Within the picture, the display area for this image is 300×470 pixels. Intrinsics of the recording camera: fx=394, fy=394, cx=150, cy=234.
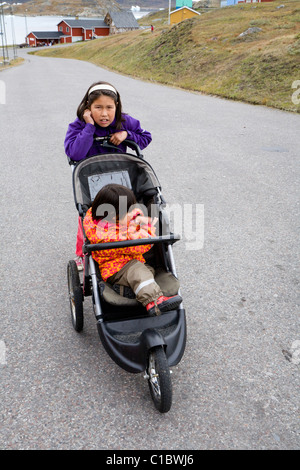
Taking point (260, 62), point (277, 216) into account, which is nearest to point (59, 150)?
point (277, 216)

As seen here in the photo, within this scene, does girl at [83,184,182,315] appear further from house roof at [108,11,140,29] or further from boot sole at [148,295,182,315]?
house roof at [108,11,140,29]

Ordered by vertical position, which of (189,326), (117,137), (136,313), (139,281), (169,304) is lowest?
(189,326)

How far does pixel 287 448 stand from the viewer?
6.55 feet

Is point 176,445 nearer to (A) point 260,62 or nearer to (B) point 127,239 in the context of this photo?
(B) point 127,239

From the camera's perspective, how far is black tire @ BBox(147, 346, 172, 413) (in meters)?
2.05

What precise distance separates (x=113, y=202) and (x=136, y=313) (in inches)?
28.1

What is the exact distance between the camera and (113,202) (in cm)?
249

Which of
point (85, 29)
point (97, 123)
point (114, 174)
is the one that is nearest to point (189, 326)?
point (114, 174)

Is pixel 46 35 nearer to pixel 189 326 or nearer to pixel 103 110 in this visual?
pixel 103 110

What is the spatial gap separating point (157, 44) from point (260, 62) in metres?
13.8

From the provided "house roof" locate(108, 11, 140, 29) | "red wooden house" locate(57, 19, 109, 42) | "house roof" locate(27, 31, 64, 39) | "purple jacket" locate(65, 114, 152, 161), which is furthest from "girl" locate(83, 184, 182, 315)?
"house roof" locate(27, 31, 64, 39)

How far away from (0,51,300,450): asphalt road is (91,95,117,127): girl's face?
1.42m

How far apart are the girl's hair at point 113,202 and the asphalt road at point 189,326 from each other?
2.99 ft

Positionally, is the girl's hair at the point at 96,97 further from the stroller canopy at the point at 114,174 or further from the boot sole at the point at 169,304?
the boot sole at the point at 169,304
